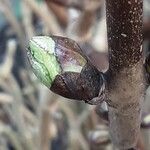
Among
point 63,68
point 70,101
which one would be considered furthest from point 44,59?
point 70,101

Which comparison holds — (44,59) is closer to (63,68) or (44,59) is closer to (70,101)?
(63,68)

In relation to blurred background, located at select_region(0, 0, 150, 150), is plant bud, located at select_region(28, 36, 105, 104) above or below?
above

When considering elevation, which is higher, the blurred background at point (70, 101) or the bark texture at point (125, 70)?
the bark texture at point (125, 70)

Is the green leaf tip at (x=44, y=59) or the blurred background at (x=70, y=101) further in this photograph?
the blurred background at (x=70, y=101)

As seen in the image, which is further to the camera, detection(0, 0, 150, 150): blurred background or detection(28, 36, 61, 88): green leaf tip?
detection(0, 0, 150, 150): blurred background
